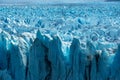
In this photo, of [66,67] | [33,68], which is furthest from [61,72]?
[33,68]

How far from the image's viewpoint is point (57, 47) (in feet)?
19.4

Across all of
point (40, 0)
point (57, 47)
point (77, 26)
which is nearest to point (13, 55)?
point (57, 47)

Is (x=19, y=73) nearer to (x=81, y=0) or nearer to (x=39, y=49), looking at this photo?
(x=39, y=49)

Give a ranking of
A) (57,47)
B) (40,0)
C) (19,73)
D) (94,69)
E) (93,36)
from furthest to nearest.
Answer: (40,0), (93,36), (19,73), (57,47), (94,69)

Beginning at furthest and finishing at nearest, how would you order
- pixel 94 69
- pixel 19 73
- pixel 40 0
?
pixel 40 0
pixel 19 73
pixel 94 69

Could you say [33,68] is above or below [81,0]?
above

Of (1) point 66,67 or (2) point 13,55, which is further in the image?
(2) point 13,55

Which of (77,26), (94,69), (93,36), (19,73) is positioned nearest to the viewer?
(94,69)

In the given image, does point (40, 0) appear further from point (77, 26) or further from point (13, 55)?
point (13, 55)

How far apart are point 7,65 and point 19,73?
47cm

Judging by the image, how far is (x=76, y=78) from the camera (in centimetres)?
560

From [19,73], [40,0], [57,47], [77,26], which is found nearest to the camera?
[57,47]

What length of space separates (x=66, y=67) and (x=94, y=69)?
48cm

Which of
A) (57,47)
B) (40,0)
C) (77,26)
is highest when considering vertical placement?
(57,47)
